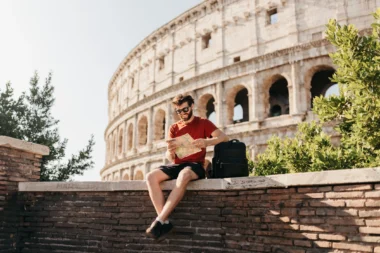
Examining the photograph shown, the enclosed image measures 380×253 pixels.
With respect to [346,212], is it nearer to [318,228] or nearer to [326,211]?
[326,211]

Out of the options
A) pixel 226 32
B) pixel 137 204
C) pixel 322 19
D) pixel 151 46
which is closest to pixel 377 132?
pixel 137 204

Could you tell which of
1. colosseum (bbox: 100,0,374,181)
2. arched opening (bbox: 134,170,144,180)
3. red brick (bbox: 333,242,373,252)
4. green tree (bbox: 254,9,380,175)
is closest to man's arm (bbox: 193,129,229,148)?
red brick (bbox: 333,242,373,252)

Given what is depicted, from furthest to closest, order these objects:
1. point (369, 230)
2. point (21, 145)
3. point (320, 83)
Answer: point (320, 83), point (21, 145), point (369, 230)

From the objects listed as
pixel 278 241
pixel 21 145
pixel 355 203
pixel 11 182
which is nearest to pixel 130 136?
pixel 21 145

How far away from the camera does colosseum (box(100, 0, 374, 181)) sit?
61.3 ft

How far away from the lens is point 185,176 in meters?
4.48

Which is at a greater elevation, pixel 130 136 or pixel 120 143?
pixel 130 136

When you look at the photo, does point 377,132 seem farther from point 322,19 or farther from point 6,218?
point 322,19

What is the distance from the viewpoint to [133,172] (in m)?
27.3

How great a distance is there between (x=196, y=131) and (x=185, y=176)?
70cm

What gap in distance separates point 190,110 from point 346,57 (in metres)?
5.06

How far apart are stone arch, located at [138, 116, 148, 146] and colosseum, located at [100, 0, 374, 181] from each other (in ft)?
0.08

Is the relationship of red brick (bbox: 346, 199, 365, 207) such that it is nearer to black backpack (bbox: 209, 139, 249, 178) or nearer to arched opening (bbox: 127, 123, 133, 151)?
black backpack (bbox: 209, 139, 249, 178)

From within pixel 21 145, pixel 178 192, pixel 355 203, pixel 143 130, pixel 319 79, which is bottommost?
pixel 355 203
